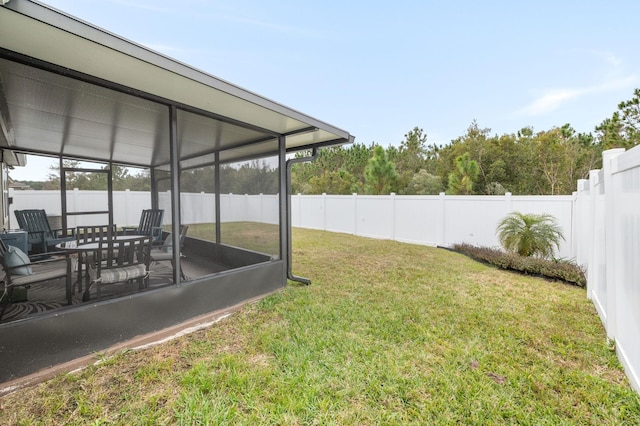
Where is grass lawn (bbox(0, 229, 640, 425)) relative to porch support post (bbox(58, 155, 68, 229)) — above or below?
below

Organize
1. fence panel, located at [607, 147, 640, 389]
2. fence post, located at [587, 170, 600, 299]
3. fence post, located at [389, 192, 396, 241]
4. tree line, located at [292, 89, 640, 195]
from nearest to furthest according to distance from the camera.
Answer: fence panel, located at [607, 147, 640, 389] → fence post, located at [587, 170, 600, 299] → fence post, located at [389, 192, 396, 241] → tree line, located at [292, 89, 640, 195]

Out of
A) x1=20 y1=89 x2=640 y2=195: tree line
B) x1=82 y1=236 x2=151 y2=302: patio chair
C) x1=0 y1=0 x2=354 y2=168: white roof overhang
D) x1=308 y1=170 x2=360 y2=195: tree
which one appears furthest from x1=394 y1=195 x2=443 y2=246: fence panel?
x1=308 y1=170 x2=360 y2=195: tree

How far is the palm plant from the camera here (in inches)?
221

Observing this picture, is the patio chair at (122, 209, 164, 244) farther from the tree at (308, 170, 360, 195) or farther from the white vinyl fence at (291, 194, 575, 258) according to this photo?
the tree at (308, 170, 360, 195)

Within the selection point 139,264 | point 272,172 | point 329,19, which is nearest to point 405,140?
point 329,19

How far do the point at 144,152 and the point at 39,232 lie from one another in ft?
7.56

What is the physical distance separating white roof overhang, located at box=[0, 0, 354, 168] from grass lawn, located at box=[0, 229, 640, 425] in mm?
2385

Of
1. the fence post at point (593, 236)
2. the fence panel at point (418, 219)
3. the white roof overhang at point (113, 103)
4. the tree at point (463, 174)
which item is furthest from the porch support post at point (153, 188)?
the tree at point (463, 174)

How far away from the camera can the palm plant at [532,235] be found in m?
5.61

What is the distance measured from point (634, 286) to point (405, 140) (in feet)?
72.7

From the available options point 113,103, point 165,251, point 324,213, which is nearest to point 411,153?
point 324,213

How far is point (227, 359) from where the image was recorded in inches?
98.5

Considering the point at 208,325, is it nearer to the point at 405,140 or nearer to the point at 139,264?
the point at 139,264

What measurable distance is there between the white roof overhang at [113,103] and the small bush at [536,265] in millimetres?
3978
